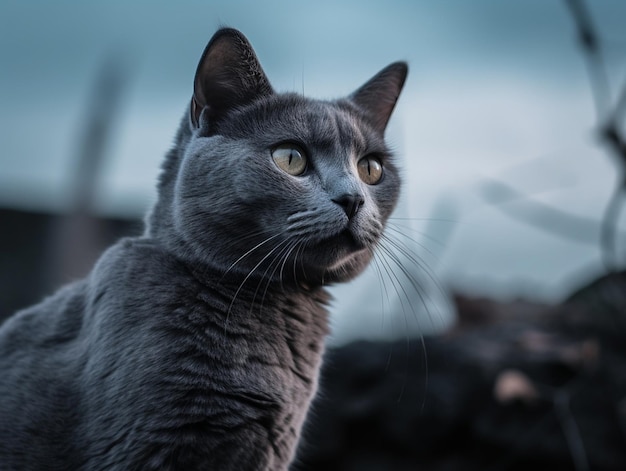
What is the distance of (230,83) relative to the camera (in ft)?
5.06

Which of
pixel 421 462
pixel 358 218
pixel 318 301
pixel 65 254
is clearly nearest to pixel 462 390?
pixel 421 462

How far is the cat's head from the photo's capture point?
1.44m

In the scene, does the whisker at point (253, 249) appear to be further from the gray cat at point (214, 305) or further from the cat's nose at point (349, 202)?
the cat's nose at point (349, 202)

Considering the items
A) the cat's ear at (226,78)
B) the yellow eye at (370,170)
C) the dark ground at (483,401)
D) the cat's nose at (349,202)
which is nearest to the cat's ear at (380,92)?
the yellow eye at (370,170)

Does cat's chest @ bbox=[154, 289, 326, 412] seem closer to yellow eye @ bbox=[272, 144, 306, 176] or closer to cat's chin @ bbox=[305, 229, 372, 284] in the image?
cat's chin @ bbox=[305, 229, 372, 284]

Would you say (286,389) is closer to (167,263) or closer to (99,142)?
(167,263)

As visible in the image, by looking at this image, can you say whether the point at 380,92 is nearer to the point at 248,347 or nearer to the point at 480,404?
the point at 248,347

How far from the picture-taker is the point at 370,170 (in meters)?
1.67

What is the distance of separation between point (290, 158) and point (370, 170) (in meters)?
0.25

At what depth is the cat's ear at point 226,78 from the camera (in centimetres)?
147

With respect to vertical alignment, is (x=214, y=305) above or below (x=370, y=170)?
below

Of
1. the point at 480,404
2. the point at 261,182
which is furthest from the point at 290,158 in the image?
the point at 480,404

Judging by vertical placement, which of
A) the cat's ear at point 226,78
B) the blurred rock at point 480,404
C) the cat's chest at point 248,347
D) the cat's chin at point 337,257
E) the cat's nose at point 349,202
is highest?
the cat's ear at point 226,78

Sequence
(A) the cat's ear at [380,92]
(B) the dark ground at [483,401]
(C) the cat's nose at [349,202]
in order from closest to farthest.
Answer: (C) the cat's nose at [349,202] < (A) the cat's ear at [380,92] < (B) the dark ground at [483,401]
